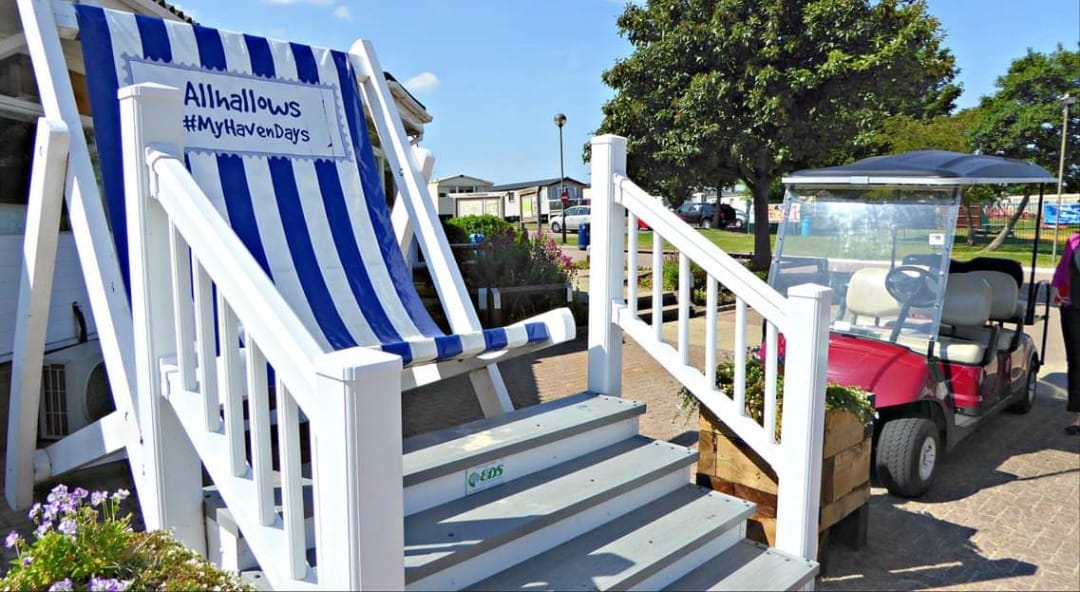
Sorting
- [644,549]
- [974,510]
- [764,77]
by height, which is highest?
[764,77]

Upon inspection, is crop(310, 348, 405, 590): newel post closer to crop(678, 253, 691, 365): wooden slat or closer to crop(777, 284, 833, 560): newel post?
crop(777, 284, 833, 560): newel post

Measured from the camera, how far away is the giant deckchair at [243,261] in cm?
180

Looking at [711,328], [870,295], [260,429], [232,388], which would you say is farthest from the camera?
[870,295]

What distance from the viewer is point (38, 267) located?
2953mm

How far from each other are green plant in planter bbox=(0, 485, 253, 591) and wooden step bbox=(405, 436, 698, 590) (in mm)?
558

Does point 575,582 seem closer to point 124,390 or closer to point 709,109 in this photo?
point 124,390

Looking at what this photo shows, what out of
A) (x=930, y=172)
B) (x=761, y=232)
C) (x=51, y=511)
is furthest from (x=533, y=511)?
(x=761, y=232)

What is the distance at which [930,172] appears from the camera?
4.28 m

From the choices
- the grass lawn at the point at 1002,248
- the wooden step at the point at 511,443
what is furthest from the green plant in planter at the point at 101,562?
the grass lawn at the point at 1002,248

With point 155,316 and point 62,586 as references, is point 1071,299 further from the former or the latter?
point 62,586

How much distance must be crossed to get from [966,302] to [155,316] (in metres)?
4.71

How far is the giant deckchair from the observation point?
1.80 metres

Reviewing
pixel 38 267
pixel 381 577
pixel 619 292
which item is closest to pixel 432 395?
pixel 619 292

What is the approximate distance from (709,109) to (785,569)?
12.1 meters
